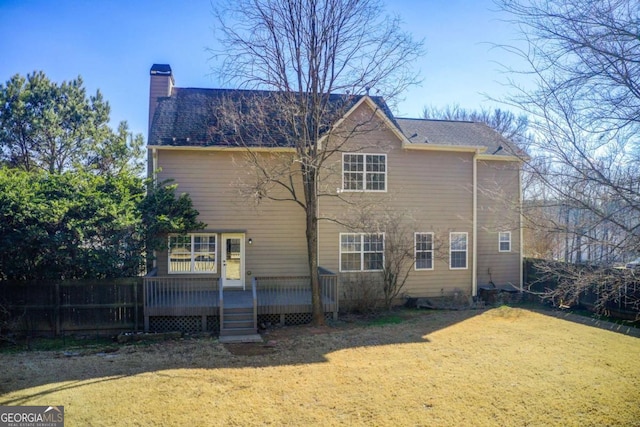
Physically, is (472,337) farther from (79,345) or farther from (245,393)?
(79,345)

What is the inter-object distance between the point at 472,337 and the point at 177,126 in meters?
12.0

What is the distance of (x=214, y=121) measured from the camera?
15.4m

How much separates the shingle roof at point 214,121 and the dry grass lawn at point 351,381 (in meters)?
6.77

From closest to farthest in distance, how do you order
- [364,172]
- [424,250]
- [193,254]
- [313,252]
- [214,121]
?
[313,252]
[193,254]
[364,172]
[214,121]
[424,250]

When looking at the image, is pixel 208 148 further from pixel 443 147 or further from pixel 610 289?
pixel 610 289

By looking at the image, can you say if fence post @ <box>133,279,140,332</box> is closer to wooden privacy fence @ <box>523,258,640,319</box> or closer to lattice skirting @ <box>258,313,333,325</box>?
lattice skirting @ <box>258,313,333,325</box>

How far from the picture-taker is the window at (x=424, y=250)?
15547 mm

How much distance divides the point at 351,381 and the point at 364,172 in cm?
886

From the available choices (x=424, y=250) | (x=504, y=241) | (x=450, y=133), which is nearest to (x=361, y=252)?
(x=424, y=250)

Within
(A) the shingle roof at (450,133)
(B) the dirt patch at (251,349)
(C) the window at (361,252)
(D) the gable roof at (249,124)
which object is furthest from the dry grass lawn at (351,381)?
(A) the shingle roof at (450,133)

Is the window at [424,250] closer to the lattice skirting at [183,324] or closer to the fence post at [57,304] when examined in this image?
the lattice skirting at [183,324]

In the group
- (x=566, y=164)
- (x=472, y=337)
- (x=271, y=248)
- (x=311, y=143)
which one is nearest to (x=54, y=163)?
(x=271, y=248)

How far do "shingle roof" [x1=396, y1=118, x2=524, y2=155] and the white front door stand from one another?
7.82 m

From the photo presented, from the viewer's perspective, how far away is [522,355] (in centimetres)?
919
